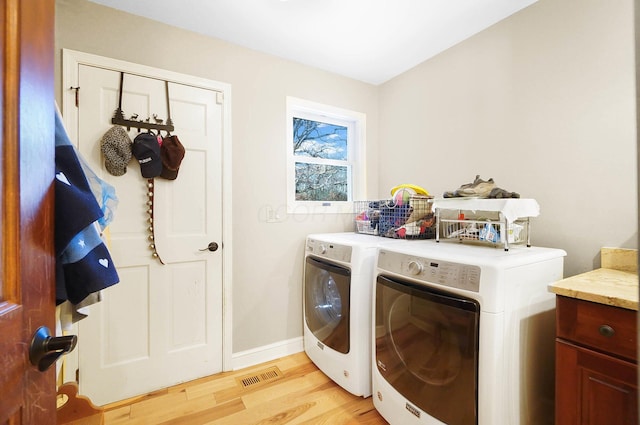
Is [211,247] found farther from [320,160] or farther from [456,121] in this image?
[456,121]

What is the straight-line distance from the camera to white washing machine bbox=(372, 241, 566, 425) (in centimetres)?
107

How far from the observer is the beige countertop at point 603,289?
0.90 m

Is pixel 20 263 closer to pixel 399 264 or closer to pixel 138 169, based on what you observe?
pixel 399 264

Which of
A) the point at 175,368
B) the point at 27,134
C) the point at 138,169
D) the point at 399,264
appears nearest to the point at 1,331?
the point at 27,134

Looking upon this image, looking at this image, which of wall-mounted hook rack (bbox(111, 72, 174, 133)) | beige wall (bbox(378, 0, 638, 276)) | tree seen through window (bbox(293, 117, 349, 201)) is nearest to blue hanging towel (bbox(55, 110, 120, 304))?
wall-mounted hook rack (bbox(111, 72, 174, 133))

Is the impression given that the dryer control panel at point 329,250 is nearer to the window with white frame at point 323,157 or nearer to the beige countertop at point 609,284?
the window with white frame at point 323,157

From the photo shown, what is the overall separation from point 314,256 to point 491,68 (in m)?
1.88

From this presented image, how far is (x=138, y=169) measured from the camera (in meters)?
1.81

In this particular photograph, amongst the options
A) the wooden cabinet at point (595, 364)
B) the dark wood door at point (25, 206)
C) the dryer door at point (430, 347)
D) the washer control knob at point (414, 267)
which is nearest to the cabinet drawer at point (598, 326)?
the wooden cabinet at point (595, 364)

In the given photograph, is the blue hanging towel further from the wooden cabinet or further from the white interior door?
the wooden cabinet

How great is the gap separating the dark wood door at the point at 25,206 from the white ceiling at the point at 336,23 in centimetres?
148

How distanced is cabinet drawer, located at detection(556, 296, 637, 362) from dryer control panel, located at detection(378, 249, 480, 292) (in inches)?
13.0

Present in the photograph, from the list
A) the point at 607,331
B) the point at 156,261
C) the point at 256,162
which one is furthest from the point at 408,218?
the point at 156,261

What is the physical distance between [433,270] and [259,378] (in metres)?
1.53
